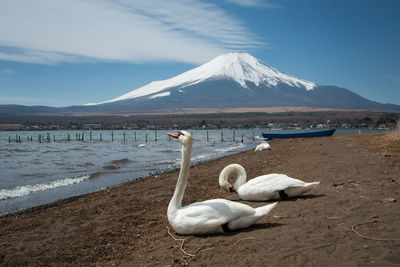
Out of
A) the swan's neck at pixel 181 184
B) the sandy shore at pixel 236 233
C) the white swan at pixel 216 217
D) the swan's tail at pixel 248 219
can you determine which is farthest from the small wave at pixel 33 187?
the swan's tail at pixel 248 219

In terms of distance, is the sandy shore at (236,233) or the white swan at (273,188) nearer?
the sandy shore at (236,233)

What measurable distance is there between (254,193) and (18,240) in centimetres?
544

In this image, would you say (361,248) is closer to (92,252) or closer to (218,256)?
(218,256)

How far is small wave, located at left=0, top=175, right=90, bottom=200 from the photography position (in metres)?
12.8

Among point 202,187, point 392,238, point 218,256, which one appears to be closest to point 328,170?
point 202,187

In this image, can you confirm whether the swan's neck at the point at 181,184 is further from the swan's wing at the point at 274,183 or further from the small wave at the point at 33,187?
the small wave at the point at 33,187

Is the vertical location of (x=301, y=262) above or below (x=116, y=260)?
above

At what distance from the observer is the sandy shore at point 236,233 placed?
167 inches

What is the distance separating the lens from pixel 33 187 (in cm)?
1415

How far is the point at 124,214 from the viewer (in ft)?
27.7

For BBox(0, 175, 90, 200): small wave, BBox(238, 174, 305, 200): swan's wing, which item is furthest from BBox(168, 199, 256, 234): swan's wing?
BBox(0, 175, 90, 200): small wave

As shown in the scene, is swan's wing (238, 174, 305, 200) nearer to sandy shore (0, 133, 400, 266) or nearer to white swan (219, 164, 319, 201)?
white swan (219, 164, 319, 201)

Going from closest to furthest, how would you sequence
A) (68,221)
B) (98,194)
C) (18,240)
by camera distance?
(18,240) → (68,221) → (98,194)

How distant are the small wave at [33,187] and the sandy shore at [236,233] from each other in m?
3.54
